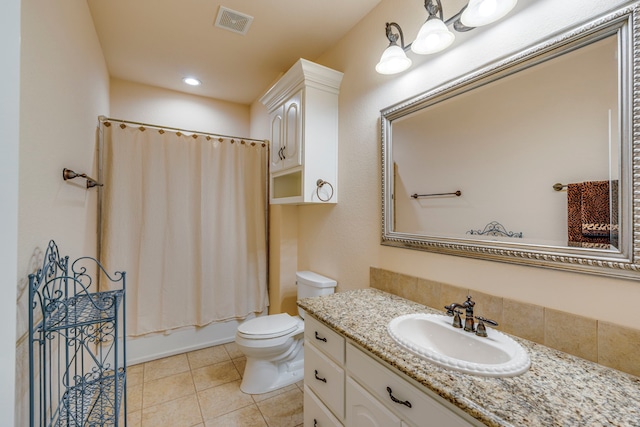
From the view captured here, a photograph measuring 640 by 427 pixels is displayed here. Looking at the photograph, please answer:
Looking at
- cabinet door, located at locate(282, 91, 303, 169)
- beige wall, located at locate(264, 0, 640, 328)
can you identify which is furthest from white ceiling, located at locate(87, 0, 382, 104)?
cabinet door, located at locate(282, 91, 303, 169)

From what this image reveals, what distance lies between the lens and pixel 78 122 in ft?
5.33

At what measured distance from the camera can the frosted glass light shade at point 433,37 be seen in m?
1.17

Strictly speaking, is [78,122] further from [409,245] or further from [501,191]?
[501,191]

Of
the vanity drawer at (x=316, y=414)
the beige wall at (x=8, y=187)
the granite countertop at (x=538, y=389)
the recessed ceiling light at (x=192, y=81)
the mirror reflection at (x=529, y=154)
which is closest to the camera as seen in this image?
the beige wall at (x=8, y=187)

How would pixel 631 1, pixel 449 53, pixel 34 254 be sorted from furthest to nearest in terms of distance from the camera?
pixel 449 53 → pixel 34 254 → pixel 631 1

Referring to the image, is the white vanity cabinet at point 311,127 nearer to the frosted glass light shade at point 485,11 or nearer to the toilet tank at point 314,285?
the toilet tank at point 314,285

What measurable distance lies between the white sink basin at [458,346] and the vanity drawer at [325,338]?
236 mm

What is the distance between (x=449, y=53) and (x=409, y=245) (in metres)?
0.95

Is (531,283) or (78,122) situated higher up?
(78,122)

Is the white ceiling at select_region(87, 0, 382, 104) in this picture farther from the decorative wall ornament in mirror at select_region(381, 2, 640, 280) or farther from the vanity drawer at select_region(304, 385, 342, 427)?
the vanity drawer at select_region(304, 385, 342, 427)

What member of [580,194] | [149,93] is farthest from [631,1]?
[149,93]

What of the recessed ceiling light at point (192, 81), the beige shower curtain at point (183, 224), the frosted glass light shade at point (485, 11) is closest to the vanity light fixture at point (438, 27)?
the frosted glass light shade at point (485, 11)

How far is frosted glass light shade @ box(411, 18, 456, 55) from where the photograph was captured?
1168 millimetres

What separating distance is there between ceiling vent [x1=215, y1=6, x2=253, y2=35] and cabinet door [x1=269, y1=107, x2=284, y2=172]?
1.93 feet
